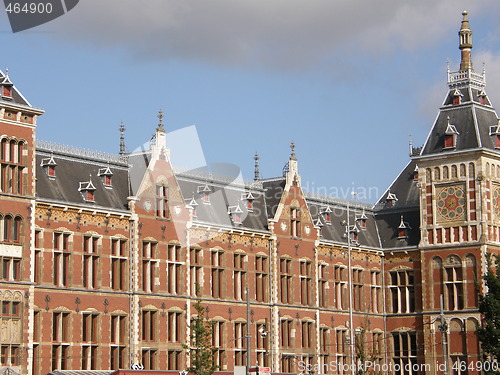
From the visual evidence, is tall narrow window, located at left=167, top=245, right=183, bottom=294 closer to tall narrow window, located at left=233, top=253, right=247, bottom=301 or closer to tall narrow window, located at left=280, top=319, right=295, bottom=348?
tall narrow window, located at left=233, top=253, right=247, bottom=301

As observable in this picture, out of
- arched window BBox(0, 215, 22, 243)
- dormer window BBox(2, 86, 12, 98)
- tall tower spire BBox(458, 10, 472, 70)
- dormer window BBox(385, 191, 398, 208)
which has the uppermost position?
tall tower spire BBox(458, 10, 472, 70)

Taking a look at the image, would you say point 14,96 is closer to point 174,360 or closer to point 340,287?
point 174,360

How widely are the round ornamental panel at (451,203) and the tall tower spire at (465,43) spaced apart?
9022 millimetres

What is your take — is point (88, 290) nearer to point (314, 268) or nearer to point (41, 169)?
point (41, 169)

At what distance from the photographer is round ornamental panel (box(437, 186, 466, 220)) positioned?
7556cm

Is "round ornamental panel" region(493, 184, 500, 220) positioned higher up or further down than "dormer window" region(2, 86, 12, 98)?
further down

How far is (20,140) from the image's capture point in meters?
56.1

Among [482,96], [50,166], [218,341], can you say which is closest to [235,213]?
[218,341]

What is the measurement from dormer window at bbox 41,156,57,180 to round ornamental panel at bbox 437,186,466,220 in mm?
29053

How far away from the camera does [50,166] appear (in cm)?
5894

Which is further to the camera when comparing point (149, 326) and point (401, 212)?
point (401, 212)

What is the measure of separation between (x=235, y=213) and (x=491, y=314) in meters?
16.6

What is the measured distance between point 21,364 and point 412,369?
32718mm

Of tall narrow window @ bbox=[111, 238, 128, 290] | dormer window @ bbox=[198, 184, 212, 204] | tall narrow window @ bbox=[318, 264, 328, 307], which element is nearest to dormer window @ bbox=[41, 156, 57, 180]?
tall narrow window @ bbox=[111, 238, 128, 290]
